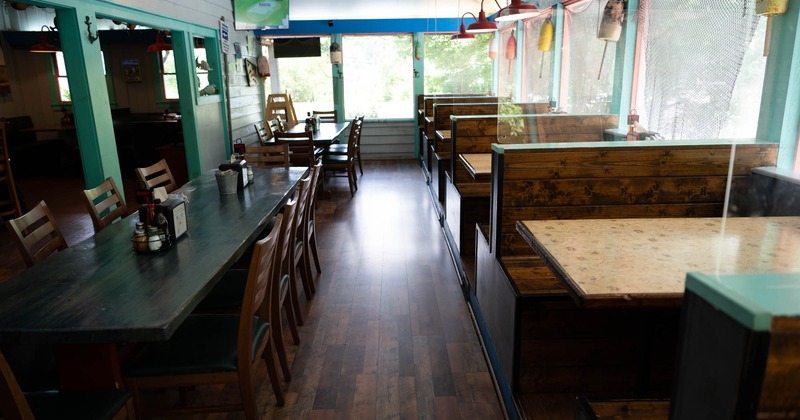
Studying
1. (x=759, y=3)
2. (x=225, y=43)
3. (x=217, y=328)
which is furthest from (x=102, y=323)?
(x=225, y=43)

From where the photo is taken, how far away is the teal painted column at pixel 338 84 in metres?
9.08

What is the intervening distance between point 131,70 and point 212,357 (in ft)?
30.4

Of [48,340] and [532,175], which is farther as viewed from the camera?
[532,175]

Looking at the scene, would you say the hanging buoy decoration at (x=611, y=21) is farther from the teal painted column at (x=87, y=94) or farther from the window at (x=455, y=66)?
the window at (x=455, y=66)

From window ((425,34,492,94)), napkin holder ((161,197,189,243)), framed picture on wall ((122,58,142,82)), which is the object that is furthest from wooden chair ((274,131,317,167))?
framed picture on wall ((122,58,142,82))

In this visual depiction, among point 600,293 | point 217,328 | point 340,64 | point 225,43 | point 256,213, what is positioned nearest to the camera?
point 600,293

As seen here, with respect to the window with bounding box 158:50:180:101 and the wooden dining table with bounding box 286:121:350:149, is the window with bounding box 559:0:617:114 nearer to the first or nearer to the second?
the wooden dining table with bounding box 286:121:350:149

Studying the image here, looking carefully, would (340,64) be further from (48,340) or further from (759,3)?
(48,340)

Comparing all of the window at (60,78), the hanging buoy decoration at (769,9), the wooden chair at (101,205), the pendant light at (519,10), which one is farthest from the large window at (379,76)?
the hanging buoy decoration at (769,9)

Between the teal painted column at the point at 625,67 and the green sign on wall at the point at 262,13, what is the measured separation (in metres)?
3.82

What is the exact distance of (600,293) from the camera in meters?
1.35

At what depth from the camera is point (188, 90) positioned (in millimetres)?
5676

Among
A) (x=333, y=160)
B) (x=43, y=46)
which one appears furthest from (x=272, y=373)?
(x=43, y=46)

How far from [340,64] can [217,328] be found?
760 centimetres
